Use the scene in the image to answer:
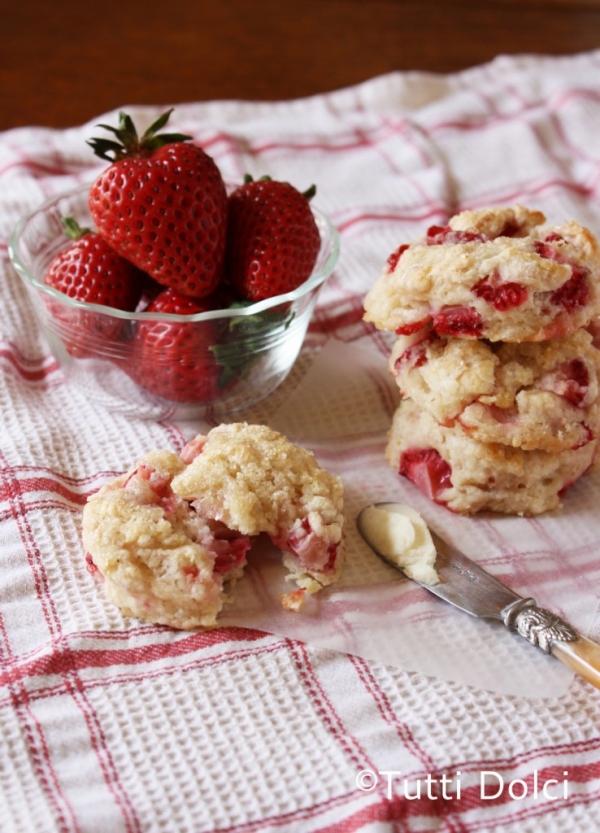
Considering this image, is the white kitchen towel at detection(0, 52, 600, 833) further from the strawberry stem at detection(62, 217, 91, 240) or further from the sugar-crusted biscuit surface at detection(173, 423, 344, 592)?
the strawberry stem at detection(62, 217, 91, 240)

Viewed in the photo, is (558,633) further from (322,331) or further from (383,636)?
(322,331)

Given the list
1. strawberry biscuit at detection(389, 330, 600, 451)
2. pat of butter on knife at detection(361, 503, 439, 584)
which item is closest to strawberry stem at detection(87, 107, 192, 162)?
strawberry biscuit at detection(389, 330, 600, 451)

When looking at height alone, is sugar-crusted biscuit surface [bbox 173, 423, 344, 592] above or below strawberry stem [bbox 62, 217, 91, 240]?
below

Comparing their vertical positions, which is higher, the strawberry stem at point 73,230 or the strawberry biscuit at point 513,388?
the strawberry stem at point 73,230

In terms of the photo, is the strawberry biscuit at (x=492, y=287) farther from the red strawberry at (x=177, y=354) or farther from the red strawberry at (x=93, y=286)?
the red strawberry at (x=93, y=286)

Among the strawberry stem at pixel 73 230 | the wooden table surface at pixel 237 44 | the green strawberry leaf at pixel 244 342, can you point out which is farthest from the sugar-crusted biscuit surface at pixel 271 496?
the wooden table surface at pixel 237 44

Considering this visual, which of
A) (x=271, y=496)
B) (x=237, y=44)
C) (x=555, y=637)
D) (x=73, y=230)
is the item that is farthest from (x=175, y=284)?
(x=237, y=44)

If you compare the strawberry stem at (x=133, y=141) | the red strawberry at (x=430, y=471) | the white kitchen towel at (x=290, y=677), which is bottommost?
the white kitchen towel at (x=290, y=677)
